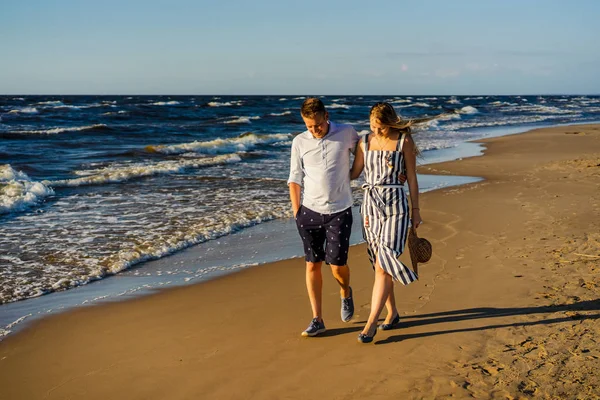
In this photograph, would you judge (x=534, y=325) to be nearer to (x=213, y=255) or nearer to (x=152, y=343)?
(x=152, y=343)

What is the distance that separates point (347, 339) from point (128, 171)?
37.2 feet

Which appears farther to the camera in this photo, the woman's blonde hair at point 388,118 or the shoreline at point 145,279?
the shoreline at point 145,279

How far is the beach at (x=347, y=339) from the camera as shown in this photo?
3568 millimetres

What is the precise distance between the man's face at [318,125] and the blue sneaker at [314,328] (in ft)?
4.24

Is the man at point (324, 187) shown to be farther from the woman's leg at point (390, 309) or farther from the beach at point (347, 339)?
the beach at point (347, 339)

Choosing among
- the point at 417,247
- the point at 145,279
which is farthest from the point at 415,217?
the point at 145,279

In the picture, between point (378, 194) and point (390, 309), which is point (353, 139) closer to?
point (378, 194)

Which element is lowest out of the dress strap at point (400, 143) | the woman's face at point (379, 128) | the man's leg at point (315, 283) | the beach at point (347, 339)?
the beach at point (347, 339)

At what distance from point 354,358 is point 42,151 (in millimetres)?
19161

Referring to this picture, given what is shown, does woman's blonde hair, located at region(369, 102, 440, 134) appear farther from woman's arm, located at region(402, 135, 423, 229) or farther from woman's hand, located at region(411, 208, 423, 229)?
woman's hand, located at region(411, 208, 423, 229)

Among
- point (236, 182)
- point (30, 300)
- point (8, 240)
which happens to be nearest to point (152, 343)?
point (30, 300)

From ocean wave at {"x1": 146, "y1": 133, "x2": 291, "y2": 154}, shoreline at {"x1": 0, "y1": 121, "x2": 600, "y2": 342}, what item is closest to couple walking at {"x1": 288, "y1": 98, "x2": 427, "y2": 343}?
shoreline at {"x1": 0, "y1": 121, "x2": 600, "y2": 342}

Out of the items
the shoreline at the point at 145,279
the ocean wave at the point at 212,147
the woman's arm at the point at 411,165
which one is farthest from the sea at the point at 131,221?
the woman's arm at the point at 411,165

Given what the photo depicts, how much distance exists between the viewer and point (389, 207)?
13.4 ft
